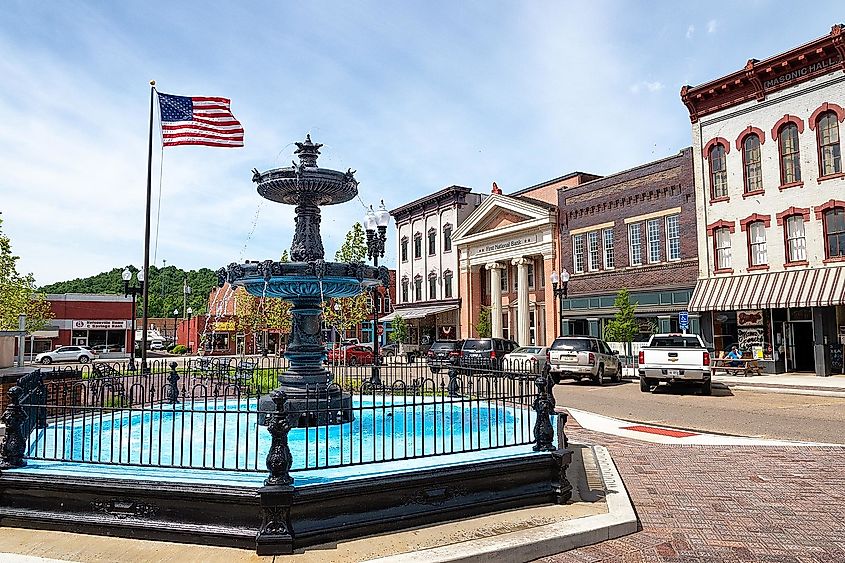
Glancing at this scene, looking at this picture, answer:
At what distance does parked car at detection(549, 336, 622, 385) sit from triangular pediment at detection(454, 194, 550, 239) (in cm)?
1646

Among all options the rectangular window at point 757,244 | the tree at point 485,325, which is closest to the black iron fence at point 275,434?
the rectangular window at point 757,244

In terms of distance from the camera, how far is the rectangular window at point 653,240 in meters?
35.0

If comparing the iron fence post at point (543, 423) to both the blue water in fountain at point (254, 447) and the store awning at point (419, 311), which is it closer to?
the blue water in fountain at point (254, 447)

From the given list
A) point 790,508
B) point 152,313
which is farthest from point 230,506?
point 152,313

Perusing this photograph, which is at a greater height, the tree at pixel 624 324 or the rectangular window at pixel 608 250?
the rectangular window at pixel 608 250

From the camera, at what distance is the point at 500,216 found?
46656mm

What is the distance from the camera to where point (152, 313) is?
107 meters

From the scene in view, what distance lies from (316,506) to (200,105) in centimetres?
1417

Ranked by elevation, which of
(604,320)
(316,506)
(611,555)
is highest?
(604,320)

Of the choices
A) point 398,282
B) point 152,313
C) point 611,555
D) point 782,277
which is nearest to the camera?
point 611,555

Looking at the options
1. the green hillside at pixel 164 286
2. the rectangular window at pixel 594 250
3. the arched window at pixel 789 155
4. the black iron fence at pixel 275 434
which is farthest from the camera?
the green hillside at pixel 164 286

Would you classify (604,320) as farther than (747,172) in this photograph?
Yes

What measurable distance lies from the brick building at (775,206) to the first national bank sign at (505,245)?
13.0 metres

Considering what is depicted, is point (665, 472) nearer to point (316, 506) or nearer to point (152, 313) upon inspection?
point (316, 506)
